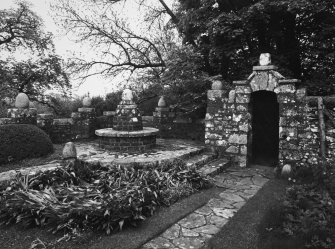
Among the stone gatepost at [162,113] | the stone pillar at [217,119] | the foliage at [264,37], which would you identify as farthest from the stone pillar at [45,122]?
the foliage at [264,37]

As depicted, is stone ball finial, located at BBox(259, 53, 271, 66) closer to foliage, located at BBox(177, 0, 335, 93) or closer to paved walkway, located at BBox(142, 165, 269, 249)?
foliage, located at BBox(177, 0, 335, 93)

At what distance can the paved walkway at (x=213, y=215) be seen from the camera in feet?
14.6

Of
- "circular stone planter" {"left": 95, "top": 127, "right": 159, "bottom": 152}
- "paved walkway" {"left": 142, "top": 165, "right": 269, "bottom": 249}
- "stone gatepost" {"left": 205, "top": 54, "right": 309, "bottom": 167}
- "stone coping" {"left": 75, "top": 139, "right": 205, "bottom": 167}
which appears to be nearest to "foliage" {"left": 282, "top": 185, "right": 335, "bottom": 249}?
"paved walkway" {"left": 142, "top": 165, "right": 269, "bottom": 249}

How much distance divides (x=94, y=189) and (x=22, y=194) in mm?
1378

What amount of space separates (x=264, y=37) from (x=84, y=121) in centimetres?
851

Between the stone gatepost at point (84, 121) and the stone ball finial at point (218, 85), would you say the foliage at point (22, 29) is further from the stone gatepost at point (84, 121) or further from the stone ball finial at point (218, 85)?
the stone ball finial at point (218, 85)

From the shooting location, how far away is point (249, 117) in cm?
902

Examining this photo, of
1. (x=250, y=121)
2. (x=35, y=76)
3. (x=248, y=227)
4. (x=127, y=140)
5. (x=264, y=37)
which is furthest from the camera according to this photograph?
(x=35, y=76)

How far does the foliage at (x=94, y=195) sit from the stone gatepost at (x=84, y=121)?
519 cm

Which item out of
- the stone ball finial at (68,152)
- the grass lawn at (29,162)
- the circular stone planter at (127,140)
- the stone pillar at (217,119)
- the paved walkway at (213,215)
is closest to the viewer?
the paved walkway at (213,215)

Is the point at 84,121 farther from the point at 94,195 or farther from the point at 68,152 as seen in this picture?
the point at 94,195

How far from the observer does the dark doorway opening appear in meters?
9.63

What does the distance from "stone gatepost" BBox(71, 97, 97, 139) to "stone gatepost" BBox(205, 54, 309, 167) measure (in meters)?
5.59

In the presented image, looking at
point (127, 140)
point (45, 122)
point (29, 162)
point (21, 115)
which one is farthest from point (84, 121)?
point (29, 162)
